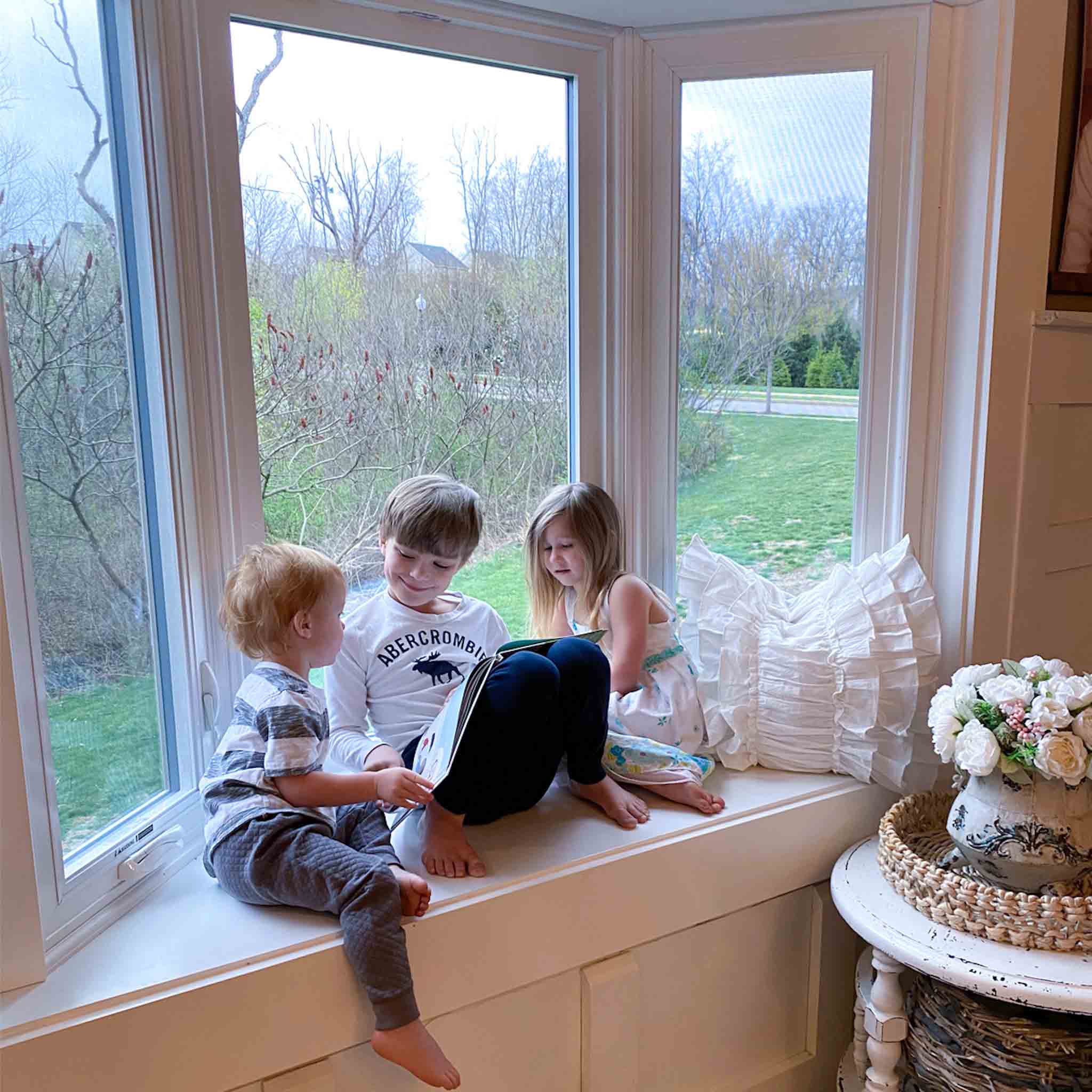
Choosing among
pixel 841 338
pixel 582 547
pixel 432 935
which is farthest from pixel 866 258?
pixel 432 935

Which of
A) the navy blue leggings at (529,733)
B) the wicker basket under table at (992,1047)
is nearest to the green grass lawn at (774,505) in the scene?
the navy blue leggings at (529,733)

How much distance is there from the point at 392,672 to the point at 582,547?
404 millimetres

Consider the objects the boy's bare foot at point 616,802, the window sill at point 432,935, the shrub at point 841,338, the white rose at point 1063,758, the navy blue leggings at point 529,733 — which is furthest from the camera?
the shrub at point 841,338

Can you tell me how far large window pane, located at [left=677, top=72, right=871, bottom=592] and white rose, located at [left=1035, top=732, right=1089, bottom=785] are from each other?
0.66m

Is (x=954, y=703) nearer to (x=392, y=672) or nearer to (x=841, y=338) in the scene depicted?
(x=841, y=338)

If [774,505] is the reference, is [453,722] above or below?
below

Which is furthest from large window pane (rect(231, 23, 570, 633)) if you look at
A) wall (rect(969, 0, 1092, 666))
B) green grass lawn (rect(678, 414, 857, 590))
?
wall (rect(969, 0, 1092, 666))

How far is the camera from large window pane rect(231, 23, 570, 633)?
5.04 ft

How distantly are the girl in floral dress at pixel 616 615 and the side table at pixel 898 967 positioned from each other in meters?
0.32

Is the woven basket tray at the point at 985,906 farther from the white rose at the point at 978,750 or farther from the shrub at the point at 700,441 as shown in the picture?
the shrub at the point at 700,441

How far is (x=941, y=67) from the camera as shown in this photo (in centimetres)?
A: 170

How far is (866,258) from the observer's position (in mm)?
1817

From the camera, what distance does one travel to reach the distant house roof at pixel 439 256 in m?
1.66

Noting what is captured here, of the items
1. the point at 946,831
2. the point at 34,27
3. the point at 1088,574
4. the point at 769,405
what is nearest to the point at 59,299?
the point at 34,27
